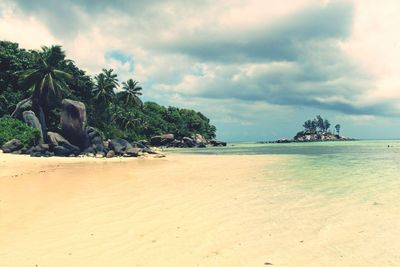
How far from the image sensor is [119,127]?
86.6 meters

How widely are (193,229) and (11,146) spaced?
33.8m

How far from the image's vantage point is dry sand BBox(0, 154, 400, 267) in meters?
6.09

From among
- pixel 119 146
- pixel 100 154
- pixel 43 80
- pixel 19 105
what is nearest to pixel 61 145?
pixel 100 154

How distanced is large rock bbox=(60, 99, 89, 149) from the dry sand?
29.9 metres

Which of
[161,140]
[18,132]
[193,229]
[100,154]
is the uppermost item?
[18,132]

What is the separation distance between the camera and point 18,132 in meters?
39.4

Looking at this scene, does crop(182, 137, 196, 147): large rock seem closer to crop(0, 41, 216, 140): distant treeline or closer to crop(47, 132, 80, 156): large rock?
crop(0, 41, 216, 140): distant treeline

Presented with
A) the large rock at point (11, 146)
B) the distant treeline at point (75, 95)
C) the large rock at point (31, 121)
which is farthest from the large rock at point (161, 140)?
the large rock at point (11, 146)

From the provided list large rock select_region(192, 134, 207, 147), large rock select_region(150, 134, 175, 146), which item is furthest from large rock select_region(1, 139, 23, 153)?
large rock select_region(192, 134, 207, 147)

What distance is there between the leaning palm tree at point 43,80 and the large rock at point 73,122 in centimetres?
504

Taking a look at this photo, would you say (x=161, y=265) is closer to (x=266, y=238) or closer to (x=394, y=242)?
(x=266, y=238)

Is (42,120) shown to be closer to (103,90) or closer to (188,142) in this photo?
(103,90)

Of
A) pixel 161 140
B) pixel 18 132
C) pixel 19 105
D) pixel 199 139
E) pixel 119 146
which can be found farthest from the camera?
pixel 199 139

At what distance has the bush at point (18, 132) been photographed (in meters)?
38.0
